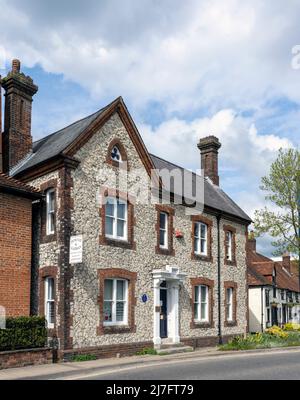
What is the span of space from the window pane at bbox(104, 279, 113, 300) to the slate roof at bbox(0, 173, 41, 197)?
4386 mm

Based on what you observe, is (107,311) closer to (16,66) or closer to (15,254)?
(15,254)

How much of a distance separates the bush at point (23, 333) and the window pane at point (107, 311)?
3.01 meters

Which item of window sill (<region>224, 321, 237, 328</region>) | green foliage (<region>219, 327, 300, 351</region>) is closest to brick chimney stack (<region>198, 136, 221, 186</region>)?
window sill (<region>224, 321, 237, 328</region>)

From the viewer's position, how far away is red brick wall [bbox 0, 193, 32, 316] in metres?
17.7

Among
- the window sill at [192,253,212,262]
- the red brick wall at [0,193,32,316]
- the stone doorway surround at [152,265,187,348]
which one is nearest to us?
the red brick wall at [0,193,32,316]

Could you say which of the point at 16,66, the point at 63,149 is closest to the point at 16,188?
the point at 63,149

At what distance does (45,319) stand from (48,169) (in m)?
5.70

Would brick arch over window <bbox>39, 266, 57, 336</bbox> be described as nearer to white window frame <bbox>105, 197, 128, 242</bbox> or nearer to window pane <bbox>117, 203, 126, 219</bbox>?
white window frame <bbox>105, 197, 128, 242</bbox>

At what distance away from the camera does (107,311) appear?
1966 centimetres

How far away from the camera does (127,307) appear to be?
66.9 feet

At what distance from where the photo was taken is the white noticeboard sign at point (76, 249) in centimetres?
1759

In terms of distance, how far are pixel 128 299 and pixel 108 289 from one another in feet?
3.48

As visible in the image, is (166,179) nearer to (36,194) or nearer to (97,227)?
(97,227)
